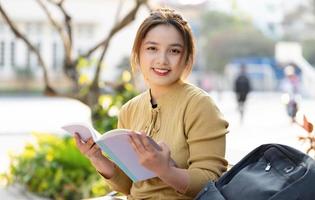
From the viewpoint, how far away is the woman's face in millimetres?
1843

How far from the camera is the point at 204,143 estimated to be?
1.74m

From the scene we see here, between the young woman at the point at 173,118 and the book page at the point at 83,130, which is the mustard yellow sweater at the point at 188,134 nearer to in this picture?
the young woman at the point at 173,118

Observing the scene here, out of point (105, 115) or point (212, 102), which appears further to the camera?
point (105, 115)

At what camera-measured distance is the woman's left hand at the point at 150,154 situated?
5.16ft

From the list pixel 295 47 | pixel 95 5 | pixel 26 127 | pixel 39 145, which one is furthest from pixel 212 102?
pixel 95 5

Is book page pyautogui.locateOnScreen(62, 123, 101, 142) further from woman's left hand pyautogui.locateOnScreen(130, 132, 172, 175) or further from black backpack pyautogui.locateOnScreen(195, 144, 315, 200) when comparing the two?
black backpack pyautogui.locateOnScreen(195, 144, 315, 200)

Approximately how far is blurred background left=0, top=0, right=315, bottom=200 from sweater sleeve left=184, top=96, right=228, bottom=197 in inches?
24.8

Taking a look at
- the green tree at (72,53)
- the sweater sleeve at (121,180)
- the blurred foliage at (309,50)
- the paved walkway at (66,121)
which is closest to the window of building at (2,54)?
the paved walkway at (66,121)

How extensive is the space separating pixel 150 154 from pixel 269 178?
30cm

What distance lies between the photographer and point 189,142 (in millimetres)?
1768

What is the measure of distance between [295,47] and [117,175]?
18.8m

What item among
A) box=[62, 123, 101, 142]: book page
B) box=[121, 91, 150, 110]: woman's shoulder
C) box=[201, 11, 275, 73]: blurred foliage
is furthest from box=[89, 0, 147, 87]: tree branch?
box=[201, 11, 275, 73]: blurred foliage

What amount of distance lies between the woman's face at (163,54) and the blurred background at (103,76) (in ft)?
2.06

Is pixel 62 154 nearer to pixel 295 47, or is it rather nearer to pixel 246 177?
pixel 246 177
